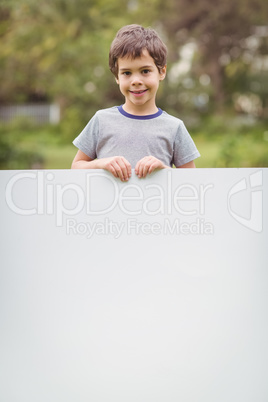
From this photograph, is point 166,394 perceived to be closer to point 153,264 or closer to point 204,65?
point 153,264

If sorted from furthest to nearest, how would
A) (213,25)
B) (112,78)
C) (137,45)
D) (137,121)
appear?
(213,25) → (112,78) → (137,121) → (137,45)

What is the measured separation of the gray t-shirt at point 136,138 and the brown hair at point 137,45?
0.60ft

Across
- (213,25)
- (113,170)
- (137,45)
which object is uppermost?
(213,25)

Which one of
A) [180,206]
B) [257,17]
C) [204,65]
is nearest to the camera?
[180,206]

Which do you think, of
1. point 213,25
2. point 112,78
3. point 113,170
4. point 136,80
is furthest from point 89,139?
point 213,25

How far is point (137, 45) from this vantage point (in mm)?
1909

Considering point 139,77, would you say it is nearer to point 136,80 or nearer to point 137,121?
point 136,80

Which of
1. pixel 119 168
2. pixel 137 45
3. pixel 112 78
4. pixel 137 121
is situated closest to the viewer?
pixel 119 168

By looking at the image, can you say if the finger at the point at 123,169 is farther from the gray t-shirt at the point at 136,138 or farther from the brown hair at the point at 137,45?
the brown hair at the point at 137,45

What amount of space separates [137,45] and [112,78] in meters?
10.0

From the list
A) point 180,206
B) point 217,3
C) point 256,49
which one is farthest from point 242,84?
point 180,206

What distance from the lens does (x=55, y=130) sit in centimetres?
1340

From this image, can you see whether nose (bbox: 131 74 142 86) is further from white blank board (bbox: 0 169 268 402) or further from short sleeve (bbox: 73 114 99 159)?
white blank board (bbox: 0 169 268 402)

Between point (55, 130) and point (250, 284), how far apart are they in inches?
473
